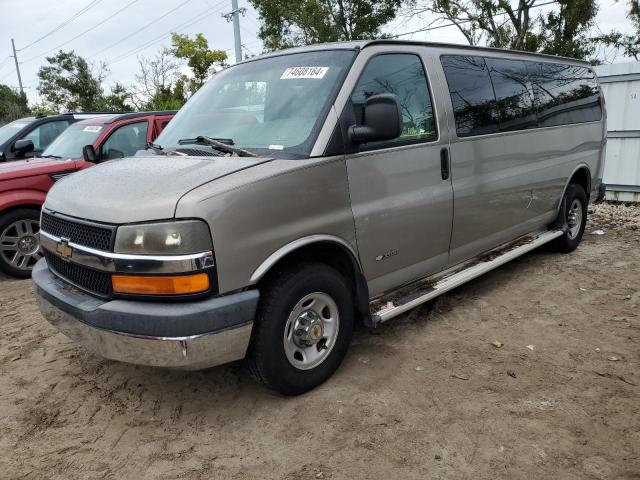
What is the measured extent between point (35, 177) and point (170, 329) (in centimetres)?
430

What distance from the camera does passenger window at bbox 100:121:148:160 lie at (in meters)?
6.22

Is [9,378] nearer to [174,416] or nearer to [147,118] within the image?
[174,416]

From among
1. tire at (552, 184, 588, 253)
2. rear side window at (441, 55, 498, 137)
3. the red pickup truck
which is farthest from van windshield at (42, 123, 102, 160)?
tire at (552, 184, 588, 253)

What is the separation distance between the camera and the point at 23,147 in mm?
6824

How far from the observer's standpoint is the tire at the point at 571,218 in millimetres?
5618

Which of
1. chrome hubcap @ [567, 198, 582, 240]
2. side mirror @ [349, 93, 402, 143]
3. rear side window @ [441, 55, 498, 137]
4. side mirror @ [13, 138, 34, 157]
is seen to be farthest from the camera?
side mirror @ [13, 138, 34, 157]

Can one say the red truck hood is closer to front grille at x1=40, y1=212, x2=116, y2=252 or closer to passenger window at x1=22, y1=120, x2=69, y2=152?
passenger window at x1=22, y1=120, x2=69, y2=152

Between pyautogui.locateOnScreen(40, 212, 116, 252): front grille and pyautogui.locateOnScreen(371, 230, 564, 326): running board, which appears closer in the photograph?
pyautogui.locateOnScreen(40, 212, 116, 252): front grille

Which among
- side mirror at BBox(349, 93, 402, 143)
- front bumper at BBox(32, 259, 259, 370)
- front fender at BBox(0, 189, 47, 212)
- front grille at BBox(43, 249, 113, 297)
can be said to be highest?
side mirror at BBox(349, 93, 402, 143)

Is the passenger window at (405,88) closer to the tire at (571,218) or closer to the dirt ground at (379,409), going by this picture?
the dirt ground at (379,409)

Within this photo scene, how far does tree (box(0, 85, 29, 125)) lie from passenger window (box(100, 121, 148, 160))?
119ft

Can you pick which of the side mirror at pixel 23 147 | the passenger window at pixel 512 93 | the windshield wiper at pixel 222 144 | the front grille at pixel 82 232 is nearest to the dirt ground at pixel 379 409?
the front grille at pixel 82 232

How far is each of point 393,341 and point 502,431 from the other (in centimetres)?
121

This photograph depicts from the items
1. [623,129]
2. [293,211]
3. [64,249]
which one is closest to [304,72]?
[293,211]
